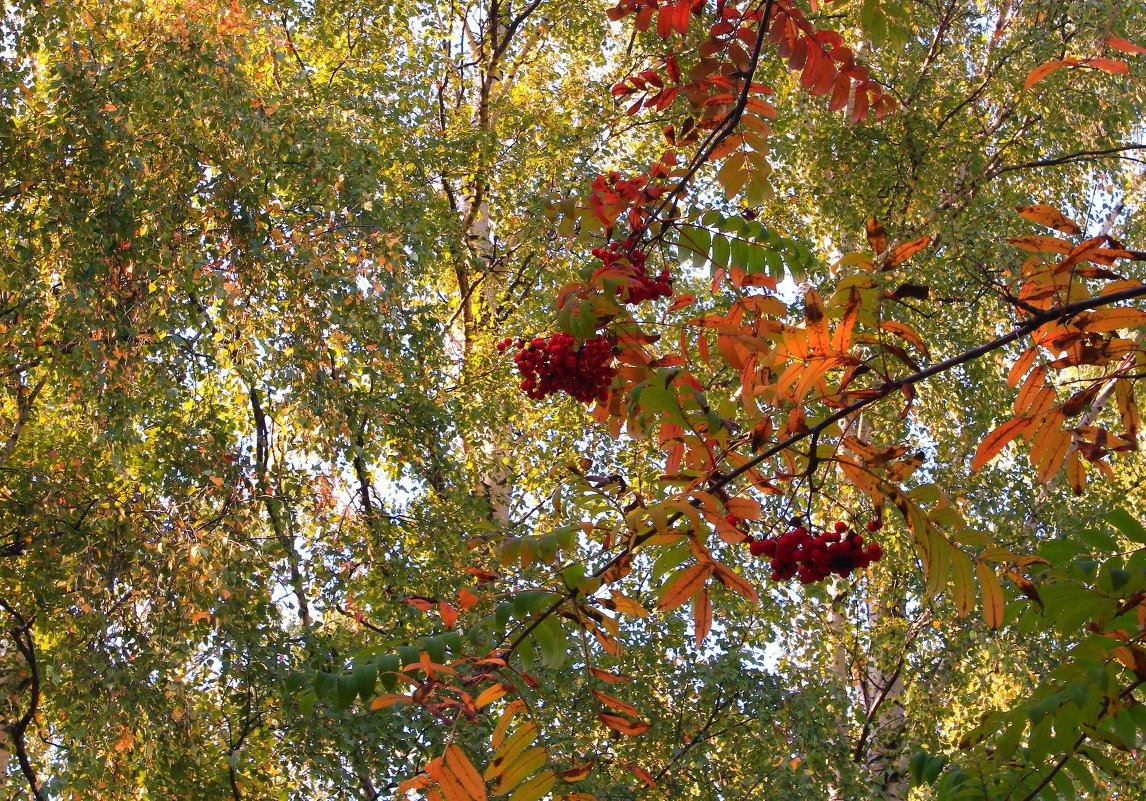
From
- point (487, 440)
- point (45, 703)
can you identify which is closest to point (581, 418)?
point (487, 440)

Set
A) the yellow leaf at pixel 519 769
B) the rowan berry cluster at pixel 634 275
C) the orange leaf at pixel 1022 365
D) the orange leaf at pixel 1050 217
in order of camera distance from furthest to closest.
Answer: the rowan berry cluster at pixel 634 275 < the orange leaf at pixel 1022 365 < the orange leaf at pixel 1050 217 < the yellow leaf at pixel 519 769

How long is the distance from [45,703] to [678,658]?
3638 millimetres

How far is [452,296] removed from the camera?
9148mm

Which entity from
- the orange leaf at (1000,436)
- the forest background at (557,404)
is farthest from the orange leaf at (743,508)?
the orange leaf at (1000,436)

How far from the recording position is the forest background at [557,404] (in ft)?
5.31

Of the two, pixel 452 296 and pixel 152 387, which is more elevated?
pixel 452 296

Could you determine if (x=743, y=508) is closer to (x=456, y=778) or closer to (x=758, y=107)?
(x=456, y=778)

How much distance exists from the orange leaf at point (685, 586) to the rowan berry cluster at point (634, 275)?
53cm

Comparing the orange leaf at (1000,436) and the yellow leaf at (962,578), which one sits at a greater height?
the orange leaf at (1000,436)

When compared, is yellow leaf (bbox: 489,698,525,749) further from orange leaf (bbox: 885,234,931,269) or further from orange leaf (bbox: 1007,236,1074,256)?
orange leaf (bbox: 1007,236,1074,256)

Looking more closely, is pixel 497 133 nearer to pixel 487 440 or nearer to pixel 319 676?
pixel 487 440

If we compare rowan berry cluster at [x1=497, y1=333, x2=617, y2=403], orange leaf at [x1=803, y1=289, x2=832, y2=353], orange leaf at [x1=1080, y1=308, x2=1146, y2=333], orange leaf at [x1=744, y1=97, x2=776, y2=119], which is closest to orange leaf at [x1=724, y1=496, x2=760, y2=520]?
orange leaf at [x1=803, y1=289, x2=832, y2=353]

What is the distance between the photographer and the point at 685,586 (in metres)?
1.42

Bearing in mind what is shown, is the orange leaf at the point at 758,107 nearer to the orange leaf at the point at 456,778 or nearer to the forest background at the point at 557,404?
the forest background at the point at 557,404
